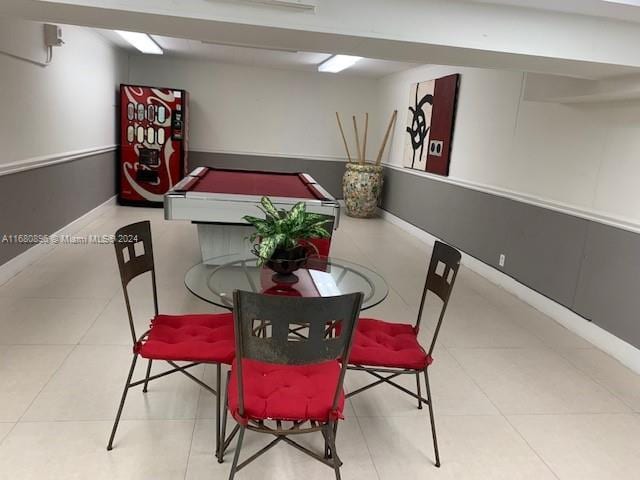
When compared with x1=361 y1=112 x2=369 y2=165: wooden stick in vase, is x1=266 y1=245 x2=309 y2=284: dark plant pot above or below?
below

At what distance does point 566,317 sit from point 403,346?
2217 mm

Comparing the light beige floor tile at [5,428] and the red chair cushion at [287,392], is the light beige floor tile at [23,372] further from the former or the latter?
the red chair cushion at [287,392]

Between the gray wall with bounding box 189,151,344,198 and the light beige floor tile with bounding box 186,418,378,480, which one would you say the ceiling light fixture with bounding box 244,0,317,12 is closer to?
the light beige floor tile with bounding box 186,418,378,480

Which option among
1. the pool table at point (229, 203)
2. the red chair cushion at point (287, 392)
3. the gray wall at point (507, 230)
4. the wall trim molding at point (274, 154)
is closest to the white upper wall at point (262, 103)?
the wall trim molding at point (274, 154)

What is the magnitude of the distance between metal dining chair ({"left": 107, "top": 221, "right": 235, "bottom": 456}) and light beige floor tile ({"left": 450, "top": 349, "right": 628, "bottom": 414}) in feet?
4.93

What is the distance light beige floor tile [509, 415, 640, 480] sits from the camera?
6.72 ft

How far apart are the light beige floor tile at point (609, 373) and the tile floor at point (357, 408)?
1 cm

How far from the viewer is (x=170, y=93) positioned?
7.02 meters

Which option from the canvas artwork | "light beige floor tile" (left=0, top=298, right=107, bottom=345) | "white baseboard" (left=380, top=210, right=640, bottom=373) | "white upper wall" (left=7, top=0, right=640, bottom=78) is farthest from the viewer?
the canvas artwork

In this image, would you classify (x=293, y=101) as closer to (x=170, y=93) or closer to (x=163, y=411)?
(x=170, y=93)

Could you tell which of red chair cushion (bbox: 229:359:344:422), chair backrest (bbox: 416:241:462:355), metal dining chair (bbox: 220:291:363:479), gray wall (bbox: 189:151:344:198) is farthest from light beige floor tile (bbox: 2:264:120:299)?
gray wall (bbox: 189:151:344:198)

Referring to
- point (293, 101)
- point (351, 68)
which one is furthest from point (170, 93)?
point (351, 68)

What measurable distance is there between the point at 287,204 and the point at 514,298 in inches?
88.5

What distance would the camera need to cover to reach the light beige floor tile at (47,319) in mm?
2820
